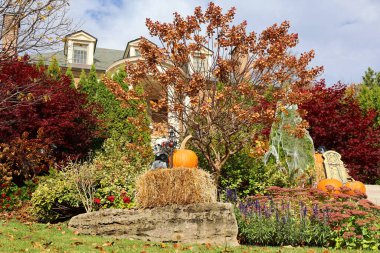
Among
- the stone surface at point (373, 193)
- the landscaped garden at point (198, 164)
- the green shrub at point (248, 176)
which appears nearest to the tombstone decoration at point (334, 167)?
the landscaped garden at point (198, 164)

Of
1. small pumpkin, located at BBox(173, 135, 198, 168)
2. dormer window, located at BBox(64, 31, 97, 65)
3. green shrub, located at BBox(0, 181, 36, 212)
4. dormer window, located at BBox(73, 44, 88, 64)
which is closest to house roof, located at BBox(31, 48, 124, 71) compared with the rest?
dormer window, located at BBox(64, 31, 97, 65)

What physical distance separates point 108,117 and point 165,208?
8825 millimetres

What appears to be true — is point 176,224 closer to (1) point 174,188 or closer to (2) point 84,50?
(1) point 174,188

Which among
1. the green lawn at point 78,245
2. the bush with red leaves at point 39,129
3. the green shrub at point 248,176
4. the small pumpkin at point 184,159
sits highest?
the bush with red leaves at point 39,129

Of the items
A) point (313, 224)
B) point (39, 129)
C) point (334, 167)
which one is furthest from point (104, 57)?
point (313, 224)

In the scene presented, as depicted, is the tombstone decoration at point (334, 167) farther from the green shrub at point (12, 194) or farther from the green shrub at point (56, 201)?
the green shrub at point (12, 194)

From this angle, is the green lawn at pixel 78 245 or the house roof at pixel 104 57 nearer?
the green lawn at pixel 78 245

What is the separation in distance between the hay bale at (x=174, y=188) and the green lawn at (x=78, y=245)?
774 mm

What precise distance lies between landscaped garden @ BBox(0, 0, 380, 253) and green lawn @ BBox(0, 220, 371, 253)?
29 mm

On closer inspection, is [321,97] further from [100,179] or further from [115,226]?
[115,226]

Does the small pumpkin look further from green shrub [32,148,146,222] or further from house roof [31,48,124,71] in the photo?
house roof [31,48,124,71]

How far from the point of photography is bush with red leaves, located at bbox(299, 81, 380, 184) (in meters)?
13.2

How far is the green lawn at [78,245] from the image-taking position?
16.9 ft

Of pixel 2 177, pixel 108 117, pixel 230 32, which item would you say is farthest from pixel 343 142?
pixel 2 177
